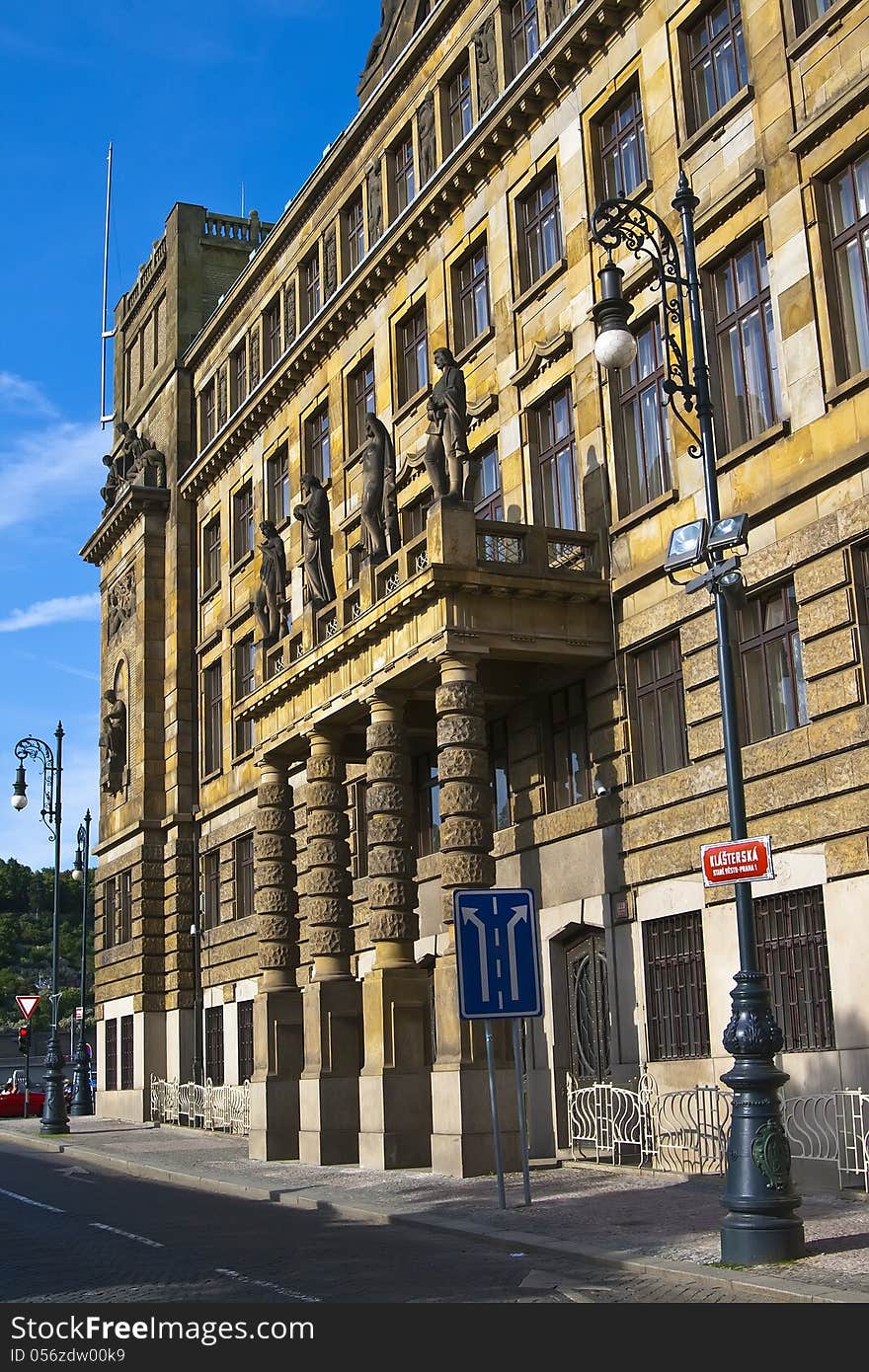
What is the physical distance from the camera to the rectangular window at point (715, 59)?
2177 centimetres

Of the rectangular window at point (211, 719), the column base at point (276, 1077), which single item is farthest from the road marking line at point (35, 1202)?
the rectangular window at point (211, 719)

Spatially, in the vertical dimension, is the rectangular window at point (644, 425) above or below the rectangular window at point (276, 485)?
below

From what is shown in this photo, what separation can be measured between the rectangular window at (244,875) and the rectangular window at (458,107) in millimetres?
18082

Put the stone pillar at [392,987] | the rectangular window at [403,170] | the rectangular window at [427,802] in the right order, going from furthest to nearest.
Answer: the rectangular window at [403,170], the rectangular window at [427,802], the stone pillar at [392,987]

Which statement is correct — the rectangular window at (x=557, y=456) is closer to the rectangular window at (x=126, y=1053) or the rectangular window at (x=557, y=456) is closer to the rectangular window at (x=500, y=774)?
the rectangular window at (x=500, y=774)

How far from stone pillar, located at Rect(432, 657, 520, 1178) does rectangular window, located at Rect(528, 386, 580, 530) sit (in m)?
4.23

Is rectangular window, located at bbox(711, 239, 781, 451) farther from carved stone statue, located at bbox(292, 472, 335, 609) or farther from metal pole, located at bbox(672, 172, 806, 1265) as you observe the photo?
carved stone statue, located at bbox(292, 472, 335, 609)

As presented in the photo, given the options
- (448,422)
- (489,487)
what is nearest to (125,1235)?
(448,422)

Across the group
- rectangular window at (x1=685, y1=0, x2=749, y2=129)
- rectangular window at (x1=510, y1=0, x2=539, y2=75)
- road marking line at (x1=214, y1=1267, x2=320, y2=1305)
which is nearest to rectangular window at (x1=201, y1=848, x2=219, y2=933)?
rectangular window at (x1=510, y1=0, x2=539, y2=75)

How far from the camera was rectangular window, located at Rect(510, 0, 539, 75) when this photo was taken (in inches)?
1079

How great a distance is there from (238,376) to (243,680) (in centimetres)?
879

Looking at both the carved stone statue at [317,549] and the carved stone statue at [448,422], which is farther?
the carved stone statue at [317,549]

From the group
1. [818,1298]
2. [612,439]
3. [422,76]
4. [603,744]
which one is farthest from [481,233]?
[818,1298]

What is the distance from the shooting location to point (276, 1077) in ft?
91.1
